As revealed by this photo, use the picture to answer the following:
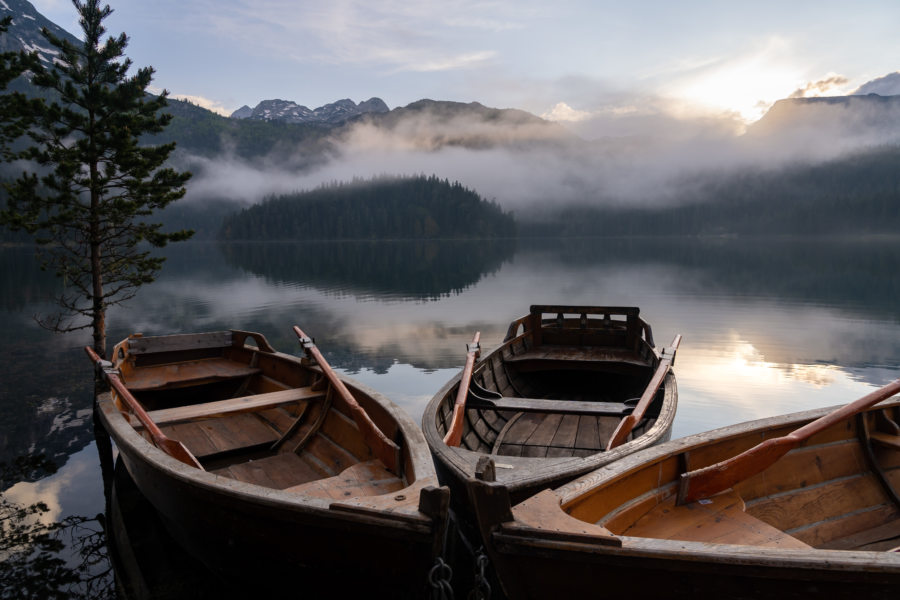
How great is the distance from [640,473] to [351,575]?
2.71 m

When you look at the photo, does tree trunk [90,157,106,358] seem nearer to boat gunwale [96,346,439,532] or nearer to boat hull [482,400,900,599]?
boat gunwale [96,346,439,532]

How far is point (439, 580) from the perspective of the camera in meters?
4.36

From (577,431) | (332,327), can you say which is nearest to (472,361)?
(577,431)

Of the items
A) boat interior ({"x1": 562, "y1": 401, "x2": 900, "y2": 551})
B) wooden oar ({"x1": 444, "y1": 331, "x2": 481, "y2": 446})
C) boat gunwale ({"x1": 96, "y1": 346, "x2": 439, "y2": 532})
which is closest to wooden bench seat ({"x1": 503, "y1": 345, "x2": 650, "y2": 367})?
wooden oar ({"x1": 444, "y1": 331, "x2": 481, "y2": 446})

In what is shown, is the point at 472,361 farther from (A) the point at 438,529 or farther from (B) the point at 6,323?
(B) the point at 6,323

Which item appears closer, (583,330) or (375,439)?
(375,439)

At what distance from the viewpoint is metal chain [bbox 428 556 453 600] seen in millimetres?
4301

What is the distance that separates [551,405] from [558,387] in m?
4.74

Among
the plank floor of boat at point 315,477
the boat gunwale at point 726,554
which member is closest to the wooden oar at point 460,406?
the plank floor of boat at point 315,477

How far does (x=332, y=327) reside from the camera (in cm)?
2998

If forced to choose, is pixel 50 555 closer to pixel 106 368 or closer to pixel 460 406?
pixel 106 368

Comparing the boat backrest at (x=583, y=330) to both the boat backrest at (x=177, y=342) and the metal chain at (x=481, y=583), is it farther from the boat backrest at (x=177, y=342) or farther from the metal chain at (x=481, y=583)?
the metal chain at (x=481, y=583)

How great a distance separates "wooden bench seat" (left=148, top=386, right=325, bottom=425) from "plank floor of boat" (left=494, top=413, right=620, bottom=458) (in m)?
3.28

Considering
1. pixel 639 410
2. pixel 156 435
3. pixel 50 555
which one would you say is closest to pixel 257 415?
pixel 156 435
